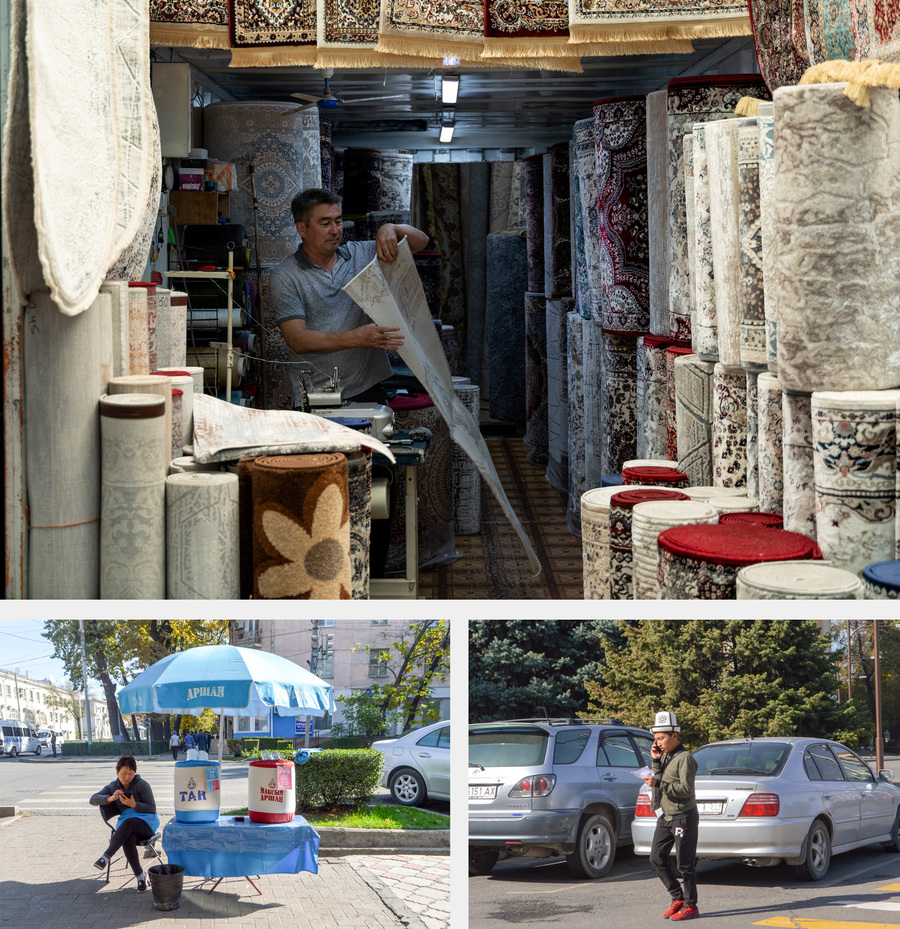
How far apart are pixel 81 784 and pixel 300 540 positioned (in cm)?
92

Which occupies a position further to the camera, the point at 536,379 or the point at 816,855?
the point at 536,379

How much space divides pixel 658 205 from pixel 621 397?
1216mm

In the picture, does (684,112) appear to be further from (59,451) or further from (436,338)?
(59,451)

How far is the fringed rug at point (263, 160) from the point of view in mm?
6129

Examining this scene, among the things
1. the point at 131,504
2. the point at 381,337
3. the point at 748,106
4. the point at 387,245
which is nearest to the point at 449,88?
the point at 387,245

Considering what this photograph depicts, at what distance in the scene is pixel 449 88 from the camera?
24.4 feet

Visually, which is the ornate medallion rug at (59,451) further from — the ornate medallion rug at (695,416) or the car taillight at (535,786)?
the ornate medallion rug at (695,416)

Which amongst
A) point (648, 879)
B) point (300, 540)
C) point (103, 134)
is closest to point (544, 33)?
point (103, 134)

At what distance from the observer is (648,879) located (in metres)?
1.50

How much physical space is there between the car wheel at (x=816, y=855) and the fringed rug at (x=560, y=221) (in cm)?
632

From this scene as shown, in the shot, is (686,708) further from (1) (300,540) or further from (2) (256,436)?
(2) (256,436)

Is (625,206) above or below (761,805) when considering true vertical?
above

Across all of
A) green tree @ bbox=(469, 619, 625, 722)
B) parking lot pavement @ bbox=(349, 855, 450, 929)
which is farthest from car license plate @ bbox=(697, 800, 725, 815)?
parking lot pavement @ bbox=(349, 855, 450, 929)

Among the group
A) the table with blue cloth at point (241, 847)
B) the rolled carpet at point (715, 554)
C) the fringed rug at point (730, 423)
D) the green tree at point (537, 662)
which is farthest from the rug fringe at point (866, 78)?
the table with blue cloth at point (241, 847)
